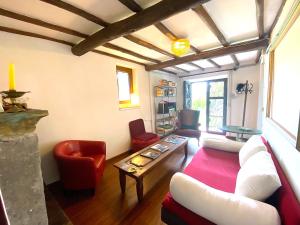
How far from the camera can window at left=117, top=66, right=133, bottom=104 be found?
357cm

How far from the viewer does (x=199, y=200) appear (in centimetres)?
107

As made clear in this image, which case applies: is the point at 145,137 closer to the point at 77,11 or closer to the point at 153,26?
the point at 153,26

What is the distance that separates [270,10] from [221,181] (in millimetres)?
2091

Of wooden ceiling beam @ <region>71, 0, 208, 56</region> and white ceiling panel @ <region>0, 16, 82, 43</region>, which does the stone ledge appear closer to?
wooden ceiling beam @ <region>71, 0, 208, 56</region>

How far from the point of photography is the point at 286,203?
2.80 feet

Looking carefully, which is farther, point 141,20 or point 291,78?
point 141,20

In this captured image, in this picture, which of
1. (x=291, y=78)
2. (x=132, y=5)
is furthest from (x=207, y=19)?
(x=291, y=78)

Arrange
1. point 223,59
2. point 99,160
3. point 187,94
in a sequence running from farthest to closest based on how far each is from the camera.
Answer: point 187,94 → point 223,59 → point 99,160

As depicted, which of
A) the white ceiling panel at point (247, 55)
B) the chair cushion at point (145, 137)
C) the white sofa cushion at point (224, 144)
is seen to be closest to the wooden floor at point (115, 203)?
the white sofa cushion at point (224, 144)

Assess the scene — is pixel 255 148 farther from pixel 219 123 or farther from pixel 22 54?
pixel 219 123

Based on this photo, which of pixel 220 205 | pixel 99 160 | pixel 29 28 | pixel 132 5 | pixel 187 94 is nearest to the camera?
pixel 220 205

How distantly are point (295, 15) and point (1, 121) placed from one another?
218 centimetres

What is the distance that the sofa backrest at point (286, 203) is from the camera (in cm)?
74

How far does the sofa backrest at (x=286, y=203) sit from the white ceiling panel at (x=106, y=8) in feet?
7.04
